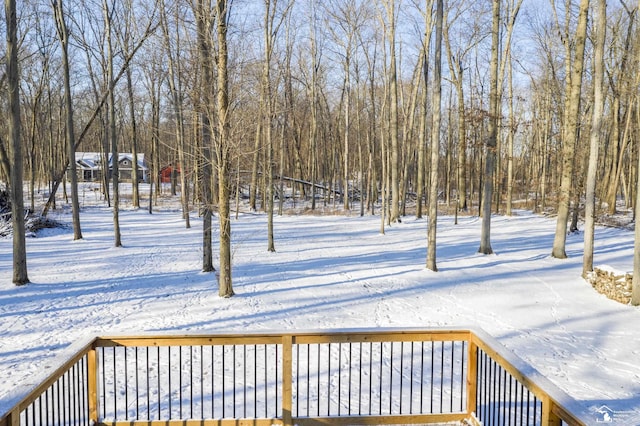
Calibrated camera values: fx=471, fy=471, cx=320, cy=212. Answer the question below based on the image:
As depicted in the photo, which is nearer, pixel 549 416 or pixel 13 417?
pixel 13 417

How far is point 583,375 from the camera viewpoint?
21.4ft

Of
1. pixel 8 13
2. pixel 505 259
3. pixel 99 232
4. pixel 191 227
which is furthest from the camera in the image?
pixel 191 227

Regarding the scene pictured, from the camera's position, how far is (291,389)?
14.1 feet

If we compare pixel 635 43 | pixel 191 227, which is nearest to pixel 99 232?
pixel 191 227

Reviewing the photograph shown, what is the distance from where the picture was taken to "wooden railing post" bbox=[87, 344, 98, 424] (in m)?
4.15

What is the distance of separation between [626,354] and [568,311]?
2.31 metres

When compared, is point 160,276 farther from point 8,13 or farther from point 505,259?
point 505,259

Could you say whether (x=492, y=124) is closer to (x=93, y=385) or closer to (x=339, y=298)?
(x=339, y=298)

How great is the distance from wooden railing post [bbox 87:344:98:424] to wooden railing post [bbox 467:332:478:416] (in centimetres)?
341

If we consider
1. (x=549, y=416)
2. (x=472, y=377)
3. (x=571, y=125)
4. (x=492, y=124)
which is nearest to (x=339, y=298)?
(x=472, y=377)

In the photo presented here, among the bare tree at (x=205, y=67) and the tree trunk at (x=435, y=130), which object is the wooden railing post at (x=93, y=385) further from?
the tree trunk at (x=435, y=130)

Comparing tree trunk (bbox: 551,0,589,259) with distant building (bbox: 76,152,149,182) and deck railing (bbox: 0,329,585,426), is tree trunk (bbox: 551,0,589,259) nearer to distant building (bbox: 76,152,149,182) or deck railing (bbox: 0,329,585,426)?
deck railing (bbox: 0,329,585,426)

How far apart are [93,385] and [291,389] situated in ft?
5.78

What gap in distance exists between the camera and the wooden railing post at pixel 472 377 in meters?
4.42
